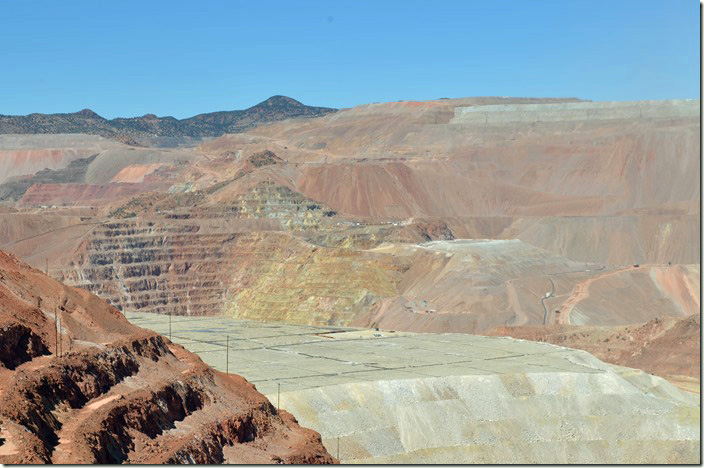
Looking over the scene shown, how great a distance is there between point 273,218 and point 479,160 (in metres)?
42.5

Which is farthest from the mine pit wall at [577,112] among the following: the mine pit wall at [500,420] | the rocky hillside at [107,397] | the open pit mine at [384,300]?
the rocky hillside at [107,397]

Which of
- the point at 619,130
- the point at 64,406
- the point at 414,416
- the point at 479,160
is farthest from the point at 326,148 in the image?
the point at 64,406

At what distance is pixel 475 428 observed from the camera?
168 feet

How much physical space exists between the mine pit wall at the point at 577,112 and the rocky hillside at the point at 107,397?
139 meters

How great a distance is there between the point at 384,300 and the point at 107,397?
69.4m

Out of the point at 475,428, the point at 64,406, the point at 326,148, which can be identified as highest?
the point at 326,148

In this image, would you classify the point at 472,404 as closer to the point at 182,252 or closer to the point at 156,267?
the point at 156,267

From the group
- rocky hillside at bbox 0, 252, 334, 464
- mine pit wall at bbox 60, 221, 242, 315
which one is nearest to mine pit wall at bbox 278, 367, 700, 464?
rocky hillside at bbox 0, 252, 334, 464

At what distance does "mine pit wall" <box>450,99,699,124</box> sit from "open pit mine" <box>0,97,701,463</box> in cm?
54

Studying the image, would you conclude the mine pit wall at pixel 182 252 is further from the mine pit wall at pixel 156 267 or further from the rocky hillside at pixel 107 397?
the rocky hillside at pixel 107 397

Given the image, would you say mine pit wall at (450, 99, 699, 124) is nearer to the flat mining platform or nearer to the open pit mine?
the open pit mine

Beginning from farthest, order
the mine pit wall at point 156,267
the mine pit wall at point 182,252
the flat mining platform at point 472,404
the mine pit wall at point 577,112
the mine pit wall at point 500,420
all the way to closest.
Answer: the mine pit wall at point 577,112
the mine pit wall at point 182,252
the mine pit wall at point 156,267
the flat mining platform at point 472,404
the mine pit wall at point 500,420

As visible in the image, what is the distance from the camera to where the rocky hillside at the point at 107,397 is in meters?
26.6

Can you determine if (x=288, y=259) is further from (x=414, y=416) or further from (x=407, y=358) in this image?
(x=414, y=416)
